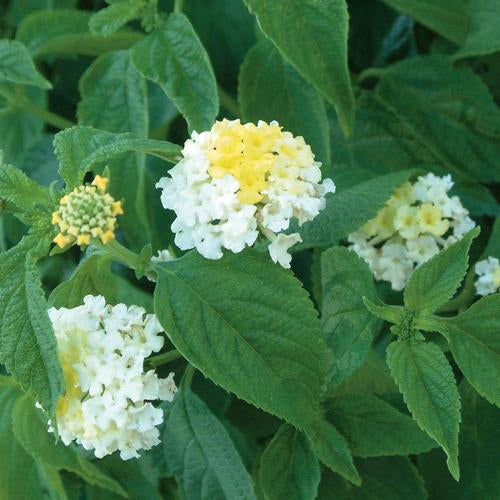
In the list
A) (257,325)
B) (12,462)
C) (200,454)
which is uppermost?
(257,325)

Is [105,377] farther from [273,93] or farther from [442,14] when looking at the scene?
[442,14]

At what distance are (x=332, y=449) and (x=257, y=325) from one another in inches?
6.7

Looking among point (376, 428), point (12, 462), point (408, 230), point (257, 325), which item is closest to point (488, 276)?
point (408, 230)

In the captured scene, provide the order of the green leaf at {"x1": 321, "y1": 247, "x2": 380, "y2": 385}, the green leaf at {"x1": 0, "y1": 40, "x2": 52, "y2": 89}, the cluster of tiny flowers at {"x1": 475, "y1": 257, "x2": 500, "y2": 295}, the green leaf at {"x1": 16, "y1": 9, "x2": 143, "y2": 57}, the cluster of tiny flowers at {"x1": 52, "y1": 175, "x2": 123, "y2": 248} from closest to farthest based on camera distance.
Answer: the cluster of tiny flowers at {"x1": 52, "y1": 175, "x2": 123, "y2": 248}, the green leaf at {"x1": 321, "y1": 247, "x2": 380, "y2": 385}, the cluster of tiny flowers at {"x1": 475, "y1": 257, "x2": 500, "y2": 295}, the green leaf at {"x1": 0, "y1": 40, "x2": 52, "y2": 89}, the green leaf at {"x1": 16, "y1": 9, "x2": 143, "y2": 57}

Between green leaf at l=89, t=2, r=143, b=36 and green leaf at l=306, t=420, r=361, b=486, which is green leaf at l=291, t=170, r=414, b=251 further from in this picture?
green leaf at l=89, t=2, r=143, b=36

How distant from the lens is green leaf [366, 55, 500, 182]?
45.0 inches

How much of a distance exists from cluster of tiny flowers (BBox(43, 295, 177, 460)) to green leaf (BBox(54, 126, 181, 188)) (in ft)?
0.36

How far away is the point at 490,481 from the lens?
0.95 metres

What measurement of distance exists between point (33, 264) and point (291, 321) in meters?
0.21

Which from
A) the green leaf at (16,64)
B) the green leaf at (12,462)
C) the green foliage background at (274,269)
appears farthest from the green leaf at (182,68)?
the green leaf at (12,462)

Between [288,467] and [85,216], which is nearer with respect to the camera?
[85,216]

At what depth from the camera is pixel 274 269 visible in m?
0.77

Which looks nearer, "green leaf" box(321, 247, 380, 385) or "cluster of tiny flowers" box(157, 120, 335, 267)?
"cluster of tiny flowers" box(157, 120, 335, 267)

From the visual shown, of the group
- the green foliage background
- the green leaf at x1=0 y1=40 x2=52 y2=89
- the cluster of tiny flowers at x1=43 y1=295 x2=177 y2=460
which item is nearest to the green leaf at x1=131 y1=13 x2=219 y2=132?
the green foliage background
